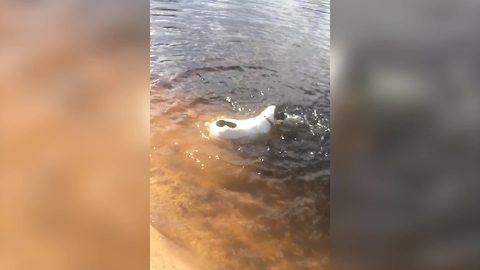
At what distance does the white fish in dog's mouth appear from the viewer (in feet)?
3.96

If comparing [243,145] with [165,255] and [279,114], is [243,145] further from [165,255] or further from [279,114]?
[165,255]

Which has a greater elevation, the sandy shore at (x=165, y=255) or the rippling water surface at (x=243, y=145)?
the rippling water surface at (x=243, y=145)

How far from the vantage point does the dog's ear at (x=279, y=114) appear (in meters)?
1.25
